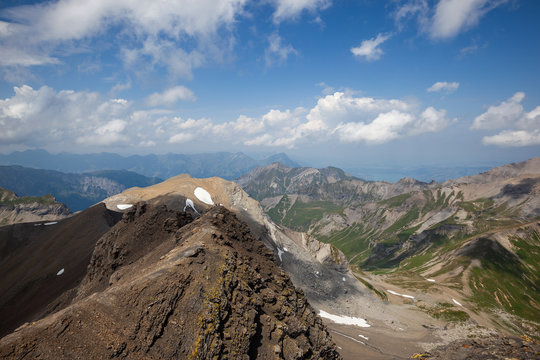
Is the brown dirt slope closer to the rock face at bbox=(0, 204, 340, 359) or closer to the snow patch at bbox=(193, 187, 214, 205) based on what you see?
the snow patch at bbox=(193, 187, 214, 205)

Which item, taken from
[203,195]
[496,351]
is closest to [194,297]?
[496,351]

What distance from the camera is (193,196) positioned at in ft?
307

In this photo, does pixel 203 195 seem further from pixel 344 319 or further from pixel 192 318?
pixel 192 318

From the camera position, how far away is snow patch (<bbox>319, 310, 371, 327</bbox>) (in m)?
71.8

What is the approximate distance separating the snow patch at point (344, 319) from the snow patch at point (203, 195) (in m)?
49.8

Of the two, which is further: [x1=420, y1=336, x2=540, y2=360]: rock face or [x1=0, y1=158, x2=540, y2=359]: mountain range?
[x1=420, y1=336, x2=540, y2=360]: rock face

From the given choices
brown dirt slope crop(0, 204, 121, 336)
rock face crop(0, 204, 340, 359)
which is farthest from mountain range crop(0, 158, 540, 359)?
brown dirt slope crop(0, 204, 121, 336)

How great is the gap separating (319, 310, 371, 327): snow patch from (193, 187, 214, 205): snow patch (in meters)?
49.8

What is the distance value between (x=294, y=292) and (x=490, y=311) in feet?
468

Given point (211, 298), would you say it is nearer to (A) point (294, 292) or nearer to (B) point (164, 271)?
(B) point (164, 271)

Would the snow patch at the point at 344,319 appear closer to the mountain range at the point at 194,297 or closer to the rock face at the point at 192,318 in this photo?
the mountain range at the point at 194,297

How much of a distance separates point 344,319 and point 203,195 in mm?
59704

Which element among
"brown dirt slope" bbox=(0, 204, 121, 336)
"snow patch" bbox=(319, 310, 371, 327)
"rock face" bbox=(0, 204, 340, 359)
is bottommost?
"snow patch" bbox=(319, 310, 371, 327)

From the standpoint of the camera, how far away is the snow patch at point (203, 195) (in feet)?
309
